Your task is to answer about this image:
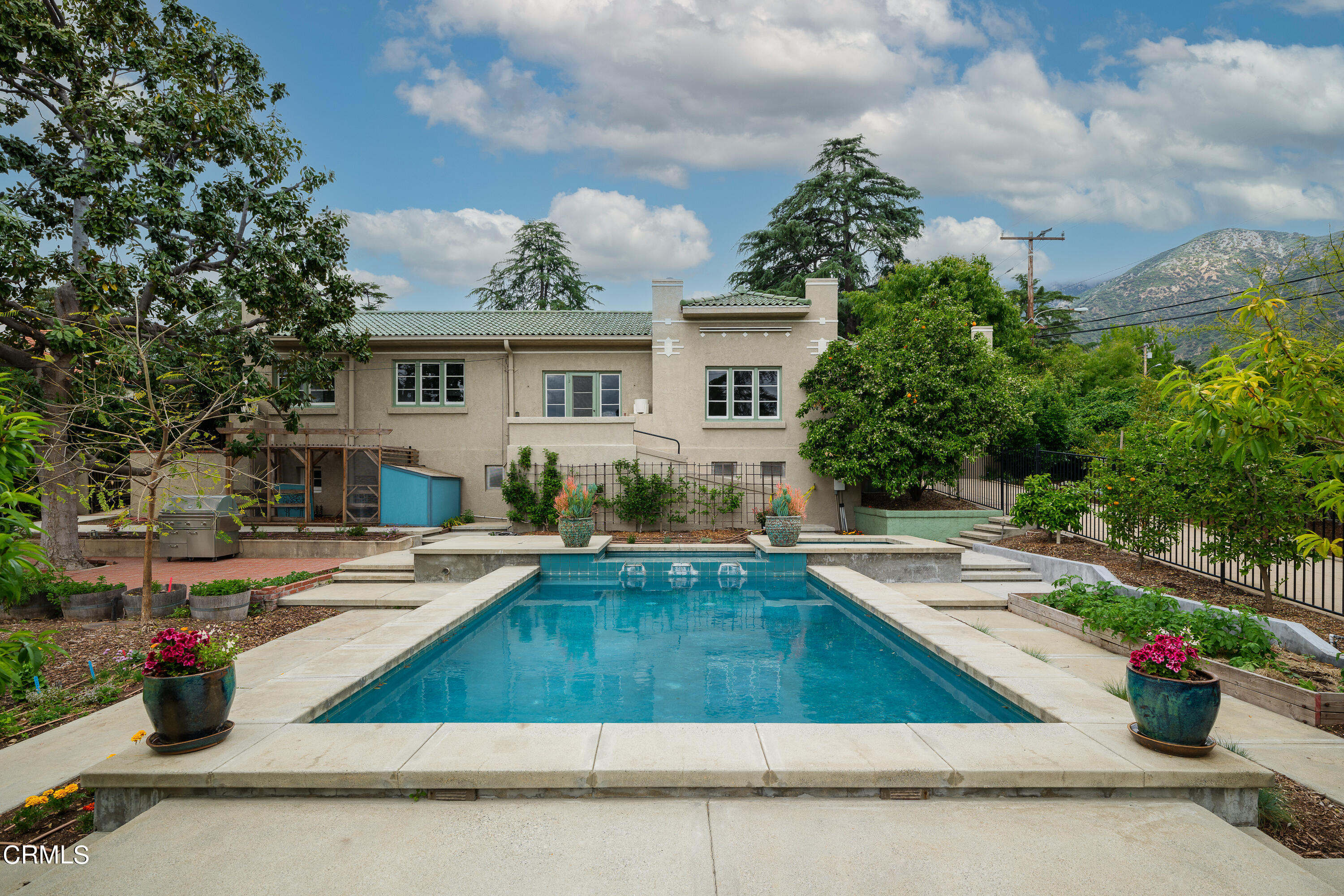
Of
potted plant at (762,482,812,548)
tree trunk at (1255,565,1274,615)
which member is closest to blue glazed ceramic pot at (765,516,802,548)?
potted plant at (762,482,812,548)

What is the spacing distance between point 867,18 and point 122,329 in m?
15.0

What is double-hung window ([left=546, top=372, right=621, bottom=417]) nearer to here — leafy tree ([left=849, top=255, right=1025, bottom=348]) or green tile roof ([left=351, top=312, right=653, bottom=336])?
green tile roof ([left=351, top=312, right=653, bottom=336])

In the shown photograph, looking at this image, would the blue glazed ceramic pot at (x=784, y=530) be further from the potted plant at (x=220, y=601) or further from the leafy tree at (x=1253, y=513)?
the potted plant at (x=220, y=601)

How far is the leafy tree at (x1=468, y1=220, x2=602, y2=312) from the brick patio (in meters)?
22.5

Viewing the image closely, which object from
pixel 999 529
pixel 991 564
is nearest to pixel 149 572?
pixel 991 564

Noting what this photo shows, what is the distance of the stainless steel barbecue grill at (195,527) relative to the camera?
1216cm

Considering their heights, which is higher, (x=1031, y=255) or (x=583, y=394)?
(x=1031, y=255)

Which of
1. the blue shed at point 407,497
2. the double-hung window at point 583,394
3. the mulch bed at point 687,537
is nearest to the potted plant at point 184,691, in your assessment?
the mulch bed at point 687,537

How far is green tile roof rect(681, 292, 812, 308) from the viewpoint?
55.2 feet

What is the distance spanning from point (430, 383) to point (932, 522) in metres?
13.8

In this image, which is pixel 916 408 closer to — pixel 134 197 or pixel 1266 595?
pixel 1266 595

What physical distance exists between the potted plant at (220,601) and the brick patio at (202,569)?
2736 mm

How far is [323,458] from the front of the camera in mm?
17500

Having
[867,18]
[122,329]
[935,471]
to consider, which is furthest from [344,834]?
[867,18]
